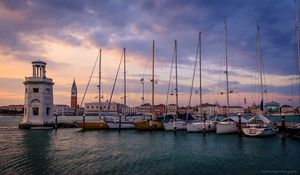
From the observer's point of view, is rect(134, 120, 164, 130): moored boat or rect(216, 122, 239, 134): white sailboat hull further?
rect(134, 120, 164, 130): moored boat

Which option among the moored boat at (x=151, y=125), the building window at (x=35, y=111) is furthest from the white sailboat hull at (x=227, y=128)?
the building window at (x=35, y=111)

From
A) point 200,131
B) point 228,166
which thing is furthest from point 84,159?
point 200,131

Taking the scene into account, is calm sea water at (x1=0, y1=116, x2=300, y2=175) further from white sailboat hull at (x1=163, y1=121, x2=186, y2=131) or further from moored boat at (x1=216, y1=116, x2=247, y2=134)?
white sailboat hull at (x1=163, y1=121, x2=186, y2=131)

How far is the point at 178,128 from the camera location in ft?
190

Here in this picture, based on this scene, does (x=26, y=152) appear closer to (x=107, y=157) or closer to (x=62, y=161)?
(x=62, y=161)

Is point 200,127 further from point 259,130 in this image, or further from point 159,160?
point 159,160

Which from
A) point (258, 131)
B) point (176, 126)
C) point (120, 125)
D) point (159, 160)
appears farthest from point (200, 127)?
point (159, 160)

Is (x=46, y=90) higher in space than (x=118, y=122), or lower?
higher

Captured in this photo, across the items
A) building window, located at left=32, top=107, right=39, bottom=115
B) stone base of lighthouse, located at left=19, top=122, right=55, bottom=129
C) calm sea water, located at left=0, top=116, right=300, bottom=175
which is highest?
building window, located at left=32, top=107, right=39, bottom=115

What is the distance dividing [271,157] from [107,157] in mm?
16450

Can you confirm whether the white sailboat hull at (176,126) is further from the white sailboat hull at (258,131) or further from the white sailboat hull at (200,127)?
the white sailboat hull at (258,131)

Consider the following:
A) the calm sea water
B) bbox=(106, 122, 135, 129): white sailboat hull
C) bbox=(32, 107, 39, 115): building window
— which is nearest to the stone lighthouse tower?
bbox=(32, 107, 39, 115): building window

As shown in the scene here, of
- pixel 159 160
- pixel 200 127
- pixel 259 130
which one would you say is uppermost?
pixel 259 130

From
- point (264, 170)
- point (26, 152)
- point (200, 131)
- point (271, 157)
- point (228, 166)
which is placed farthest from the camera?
point (200, 131)
